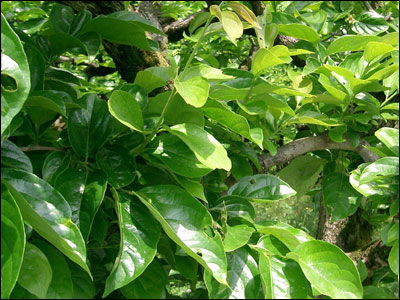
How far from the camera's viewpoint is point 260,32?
2.55 feet

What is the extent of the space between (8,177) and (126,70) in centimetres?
56

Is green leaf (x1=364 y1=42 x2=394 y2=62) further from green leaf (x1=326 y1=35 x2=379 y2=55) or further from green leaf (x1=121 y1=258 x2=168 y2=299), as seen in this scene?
green leaf (x1=121 y1=258 x2=168 y2=299)

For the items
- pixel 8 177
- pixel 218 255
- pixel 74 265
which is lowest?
pixel 74 265

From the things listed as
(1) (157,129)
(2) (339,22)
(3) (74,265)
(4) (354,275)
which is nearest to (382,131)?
(4) (354,275)

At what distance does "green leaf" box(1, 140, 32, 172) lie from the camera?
0.54 m

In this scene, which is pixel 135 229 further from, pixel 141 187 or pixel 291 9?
pixel 291 9

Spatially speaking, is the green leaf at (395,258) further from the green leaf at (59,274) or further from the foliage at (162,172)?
the green leaf at (59,274)

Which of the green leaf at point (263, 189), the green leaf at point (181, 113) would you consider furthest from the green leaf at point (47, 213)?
the green leaf at point (263, 189)

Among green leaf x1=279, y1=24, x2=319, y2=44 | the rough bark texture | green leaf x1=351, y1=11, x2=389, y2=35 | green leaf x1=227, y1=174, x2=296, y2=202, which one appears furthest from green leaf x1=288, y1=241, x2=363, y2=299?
green leaf x1=351, y1=11, x2=389, y2=35

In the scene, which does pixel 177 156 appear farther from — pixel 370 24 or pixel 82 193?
pixel 370 24

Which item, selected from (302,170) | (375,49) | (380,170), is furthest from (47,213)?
(302,170)

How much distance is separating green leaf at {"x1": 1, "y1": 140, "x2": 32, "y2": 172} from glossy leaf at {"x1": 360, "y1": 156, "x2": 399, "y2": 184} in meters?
0.44

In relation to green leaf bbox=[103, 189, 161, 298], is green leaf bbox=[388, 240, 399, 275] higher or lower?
lower

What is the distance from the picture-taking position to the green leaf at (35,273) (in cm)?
51
